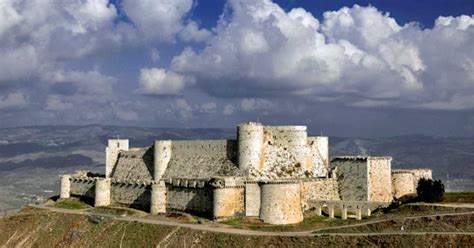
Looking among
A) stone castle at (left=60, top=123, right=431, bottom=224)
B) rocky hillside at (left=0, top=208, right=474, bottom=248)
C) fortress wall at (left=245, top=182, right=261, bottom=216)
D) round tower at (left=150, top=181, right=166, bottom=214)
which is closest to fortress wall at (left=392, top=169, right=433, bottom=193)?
stone castle at (left=60, top=123, right=431, bottom=224)

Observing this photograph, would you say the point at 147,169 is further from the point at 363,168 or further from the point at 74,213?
the point at 363,168

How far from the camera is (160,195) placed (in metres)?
90.4

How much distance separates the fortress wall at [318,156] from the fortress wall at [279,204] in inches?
496

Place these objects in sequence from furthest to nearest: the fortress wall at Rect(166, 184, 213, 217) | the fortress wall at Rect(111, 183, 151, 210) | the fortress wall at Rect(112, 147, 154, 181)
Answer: the fortress wall at Rect(112, 147, 154, 181) → the fortress wall at Rect(111, 183, 151, 210) → the fortress wall at Rect(166, 184, 213, 217)

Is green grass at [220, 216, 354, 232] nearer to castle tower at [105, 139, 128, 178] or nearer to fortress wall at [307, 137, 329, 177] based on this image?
fortress wall at [307, 137, 329, 177]

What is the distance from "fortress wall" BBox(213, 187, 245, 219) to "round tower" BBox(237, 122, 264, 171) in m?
7.20

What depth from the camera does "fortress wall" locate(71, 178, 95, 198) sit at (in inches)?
4304

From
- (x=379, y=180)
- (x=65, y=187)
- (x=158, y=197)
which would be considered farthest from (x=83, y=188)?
(x=379, y=180)

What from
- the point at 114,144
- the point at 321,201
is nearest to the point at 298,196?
the point at 321,201

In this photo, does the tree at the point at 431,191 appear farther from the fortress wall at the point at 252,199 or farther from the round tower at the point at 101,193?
the round tower at the point at 101,193

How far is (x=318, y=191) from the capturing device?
3393 inches

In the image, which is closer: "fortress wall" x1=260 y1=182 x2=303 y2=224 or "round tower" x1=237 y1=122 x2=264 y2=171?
"fortress wall" x1=260 y1=182 x2=303 y2=224

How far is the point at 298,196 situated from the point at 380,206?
11.4 metres

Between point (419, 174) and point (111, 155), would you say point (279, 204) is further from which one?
point (111, 155)
